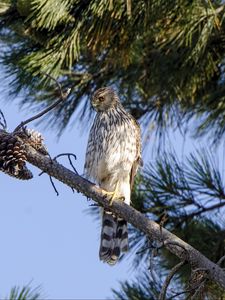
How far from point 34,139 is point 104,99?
1.66 meters

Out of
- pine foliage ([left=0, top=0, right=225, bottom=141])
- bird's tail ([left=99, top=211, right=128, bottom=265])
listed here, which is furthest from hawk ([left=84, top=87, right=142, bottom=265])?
pine foliage ([left=0, top=0, right=225, bottom=141])

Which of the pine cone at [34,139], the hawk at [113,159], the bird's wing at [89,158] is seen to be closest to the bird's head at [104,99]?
the hawk at [113,159]

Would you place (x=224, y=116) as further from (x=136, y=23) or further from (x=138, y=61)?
(x=136, y=23)

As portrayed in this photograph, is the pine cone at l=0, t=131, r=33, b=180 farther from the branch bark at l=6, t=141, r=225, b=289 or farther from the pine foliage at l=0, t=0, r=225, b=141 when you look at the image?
the pine foliage at l=0, t=0, r=225, b=141

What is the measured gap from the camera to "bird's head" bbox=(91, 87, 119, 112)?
4.66 meters

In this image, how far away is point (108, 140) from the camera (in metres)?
4.48

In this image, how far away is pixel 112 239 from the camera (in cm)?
429

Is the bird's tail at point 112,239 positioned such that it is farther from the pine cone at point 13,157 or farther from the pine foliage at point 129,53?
the pine cone at point 13,157

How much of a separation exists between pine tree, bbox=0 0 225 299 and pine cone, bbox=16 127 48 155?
1.09m

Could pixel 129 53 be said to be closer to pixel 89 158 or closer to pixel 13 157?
pixel 89 158

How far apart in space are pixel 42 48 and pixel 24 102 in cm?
68

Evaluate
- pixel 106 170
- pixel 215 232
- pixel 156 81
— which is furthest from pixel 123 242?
pixel 156 81

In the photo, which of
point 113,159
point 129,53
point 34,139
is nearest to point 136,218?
point 34,139

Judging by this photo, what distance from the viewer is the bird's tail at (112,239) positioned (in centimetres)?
417
